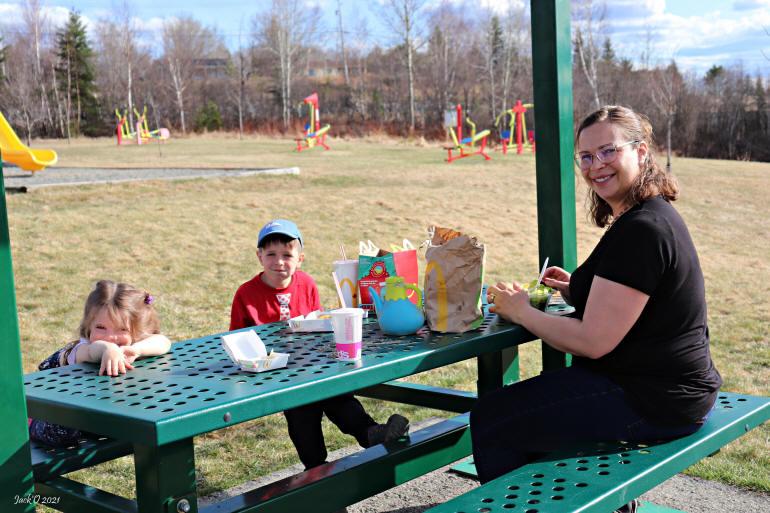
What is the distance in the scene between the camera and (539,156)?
3.36m

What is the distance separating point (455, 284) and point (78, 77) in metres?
45.6

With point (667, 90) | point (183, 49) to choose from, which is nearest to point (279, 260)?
point (667, 90)

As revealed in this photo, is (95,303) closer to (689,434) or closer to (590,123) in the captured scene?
(590,123)

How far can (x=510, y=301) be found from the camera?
108 inches

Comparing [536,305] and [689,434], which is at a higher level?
[536,305]

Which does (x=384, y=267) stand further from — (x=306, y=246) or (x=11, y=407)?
(x=306, y=246)

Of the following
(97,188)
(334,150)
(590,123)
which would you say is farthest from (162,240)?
(334,150)

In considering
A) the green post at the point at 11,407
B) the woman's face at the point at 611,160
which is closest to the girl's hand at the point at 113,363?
the green post at the point at 11,407

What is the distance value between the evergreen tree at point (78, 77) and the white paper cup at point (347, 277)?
43.2m

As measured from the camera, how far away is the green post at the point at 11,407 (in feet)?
5.68

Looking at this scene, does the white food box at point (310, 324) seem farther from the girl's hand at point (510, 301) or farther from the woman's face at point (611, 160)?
the woman's face at point (611, 160)

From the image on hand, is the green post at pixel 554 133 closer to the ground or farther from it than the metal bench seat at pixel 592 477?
farther from it

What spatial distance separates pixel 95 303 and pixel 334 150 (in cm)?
2186

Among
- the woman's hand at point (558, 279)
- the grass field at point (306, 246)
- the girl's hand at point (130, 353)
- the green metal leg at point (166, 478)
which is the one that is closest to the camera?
the green metal leg at point (166, 478)
